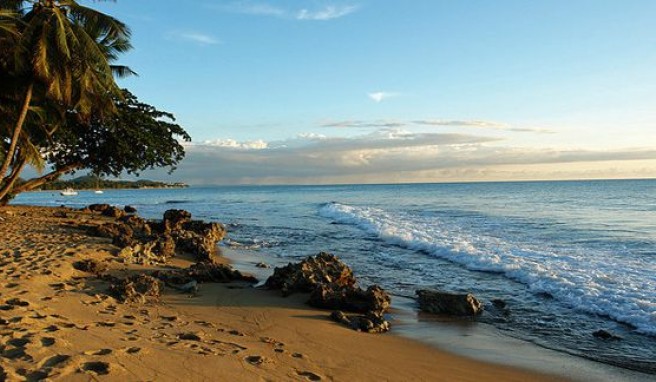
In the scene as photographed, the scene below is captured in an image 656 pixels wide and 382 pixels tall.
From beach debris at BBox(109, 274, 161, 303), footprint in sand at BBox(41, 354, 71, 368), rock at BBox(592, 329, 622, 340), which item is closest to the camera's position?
footprint in sand at BBox(41, 354, 71, 368)

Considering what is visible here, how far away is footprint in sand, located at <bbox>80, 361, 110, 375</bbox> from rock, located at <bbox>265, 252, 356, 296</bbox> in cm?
527

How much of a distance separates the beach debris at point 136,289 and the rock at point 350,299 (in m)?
2.96

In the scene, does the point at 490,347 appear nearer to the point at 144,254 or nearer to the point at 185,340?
the point at 185,340

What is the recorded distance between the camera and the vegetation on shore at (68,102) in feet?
51.8

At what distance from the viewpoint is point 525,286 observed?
11.7 metres

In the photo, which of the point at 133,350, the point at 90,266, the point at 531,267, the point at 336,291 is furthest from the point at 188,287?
the point at 531,267

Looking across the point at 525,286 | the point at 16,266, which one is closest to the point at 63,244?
the point at 16,266

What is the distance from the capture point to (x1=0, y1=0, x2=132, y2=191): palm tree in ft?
50.7

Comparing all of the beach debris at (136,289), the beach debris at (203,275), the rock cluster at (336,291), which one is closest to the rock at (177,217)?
the beach debris at (203,275)

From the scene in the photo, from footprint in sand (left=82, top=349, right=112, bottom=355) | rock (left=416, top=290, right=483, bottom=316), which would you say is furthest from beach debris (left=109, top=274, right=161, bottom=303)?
rock (left=416, top=290, right=483, bottom=316)

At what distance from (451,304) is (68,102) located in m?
15.8

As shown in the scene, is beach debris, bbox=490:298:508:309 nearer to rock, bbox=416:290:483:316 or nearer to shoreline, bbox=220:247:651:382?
rock, bbox=416:290:483:316

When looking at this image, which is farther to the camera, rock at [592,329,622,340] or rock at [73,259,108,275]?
rock at [73,259,108,275]

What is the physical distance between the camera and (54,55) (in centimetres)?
1589
